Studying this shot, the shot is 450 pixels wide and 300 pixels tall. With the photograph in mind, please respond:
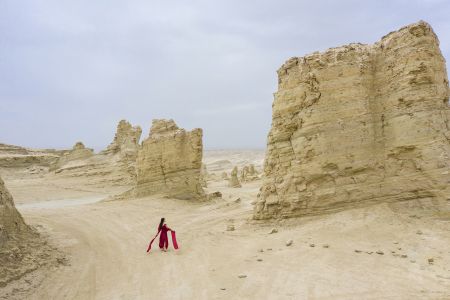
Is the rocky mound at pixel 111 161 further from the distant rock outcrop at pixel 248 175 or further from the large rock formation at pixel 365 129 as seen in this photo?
the large rock formation at pixel 365 129

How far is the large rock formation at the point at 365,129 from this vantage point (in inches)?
443

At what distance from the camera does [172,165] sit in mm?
21375

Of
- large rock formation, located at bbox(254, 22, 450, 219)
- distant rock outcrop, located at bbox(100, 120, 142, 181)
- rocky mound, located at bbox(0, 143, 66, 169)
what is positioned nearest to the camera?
large rock formation, located at bbox(254, 22, 450, 219)

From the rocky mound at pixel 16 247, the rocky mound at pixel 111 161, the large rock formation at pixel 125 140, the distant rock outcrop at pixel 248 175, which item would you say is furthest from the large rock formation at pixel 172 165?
the distant rock outcrop at pixel 248 175

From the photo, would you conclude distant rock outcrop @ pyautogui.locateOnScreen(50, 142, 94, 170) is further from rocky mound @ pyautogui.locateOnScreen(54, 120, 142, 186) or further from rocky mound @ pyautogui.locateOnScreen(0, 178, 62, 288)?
rocky mound @ pyautogui.locateOnScreen(0, 178, 62, 288)

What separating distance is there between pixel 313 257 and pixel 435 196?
4.34 m

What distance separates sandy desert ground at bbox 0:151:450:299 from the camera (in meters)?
7.47

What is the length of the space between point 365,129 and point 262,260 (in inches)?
218

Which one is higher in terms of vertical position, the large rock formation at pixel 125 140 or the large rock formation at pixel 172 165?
the large rock formation at pixel 125 140

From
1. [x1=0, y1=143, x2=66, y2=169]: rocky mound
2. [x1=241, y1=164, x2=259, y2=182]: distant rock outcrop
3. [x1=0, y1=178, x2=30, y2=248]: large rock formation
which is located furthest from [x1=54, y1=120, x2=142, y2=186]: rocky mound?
[x1=0, y1=178, x2=30, y2=248]: large rock formation

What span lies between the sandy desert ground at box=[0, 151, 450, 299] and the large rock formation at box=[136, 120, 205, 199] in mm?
6842

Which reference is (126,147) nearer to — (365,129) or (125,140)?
(125,140)

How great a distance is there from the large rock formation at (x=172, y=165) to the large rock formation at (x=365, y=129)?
360 inches

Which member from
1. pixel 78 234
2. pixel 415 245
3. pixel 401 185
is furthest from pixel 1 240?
pixel 401 185
